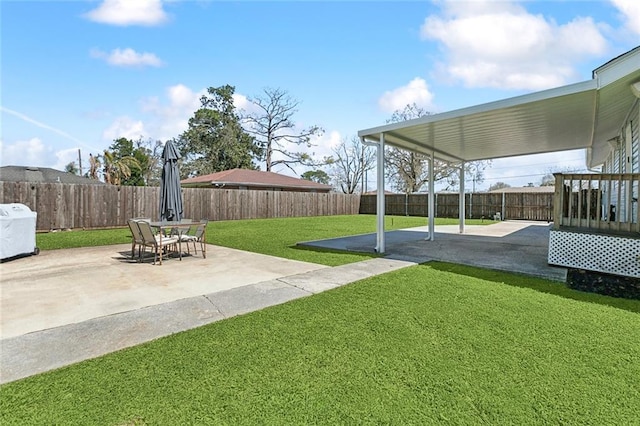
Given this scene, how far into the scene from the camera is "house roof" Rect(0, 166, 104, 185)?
18547 millimetres

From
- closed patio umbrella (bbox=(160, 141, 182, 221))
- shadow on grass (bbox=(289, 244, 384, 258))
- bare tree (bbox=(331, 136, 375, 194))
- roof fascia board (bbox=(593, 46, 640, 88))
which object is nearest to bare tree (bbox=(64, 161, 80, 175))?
bare tree (bbox=(331, 136, 375, 194))

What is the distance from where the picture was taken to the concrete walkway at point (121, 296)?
2941 millimetres

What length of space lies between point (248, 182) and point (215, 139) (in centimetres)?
1038

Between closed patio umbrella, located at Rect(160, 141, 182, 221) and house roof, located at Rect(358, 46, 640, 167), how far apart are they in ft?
15.4

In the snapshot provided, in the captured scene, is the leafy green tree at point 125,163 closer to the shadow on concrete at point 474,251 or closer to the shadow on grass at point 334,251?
the shadow on grass at point 334,251

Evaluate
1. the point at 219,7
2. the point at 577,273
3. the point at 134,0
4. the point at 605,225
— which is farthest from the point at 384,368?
the point at 219,7

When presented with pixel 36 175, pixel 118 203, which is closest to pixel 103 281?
pixel 118 203

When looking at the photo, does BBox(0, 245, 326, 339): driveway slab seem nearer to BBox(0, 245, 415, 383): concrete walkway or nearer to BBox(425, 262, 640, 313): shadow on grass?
BBox(0, 245, 415, 383): concrete walkway

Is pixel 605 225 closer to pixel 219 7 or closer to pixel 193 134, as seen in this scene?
pixel 219 7

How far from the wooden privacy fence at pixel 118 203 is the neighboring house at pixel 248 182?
3.52 meters

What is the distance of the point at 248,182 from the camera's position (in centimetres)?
2289

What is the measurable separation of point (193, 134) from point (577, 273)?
30.4m

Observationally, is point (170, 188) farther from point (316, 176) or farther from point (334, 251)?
point (316, 176)

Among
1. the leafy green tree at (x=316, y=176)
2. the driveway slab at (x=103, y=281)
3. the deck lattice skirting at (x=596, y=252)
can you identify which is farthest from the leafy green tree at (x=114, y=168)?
the deck lattice skirting at (x=596, y=252)
